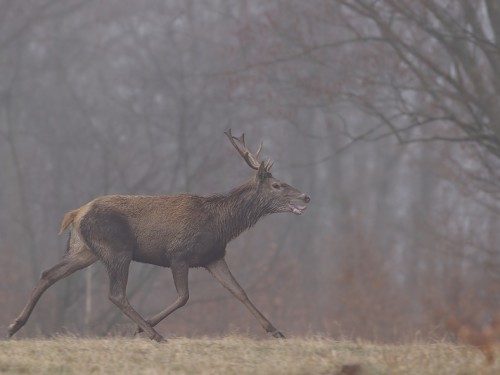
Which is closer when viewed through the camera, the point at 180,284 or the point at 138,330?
the point at 180,284

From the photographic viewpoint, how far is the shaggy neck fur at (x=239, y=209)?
11.4 meters

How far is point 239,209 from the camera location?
11648 mm

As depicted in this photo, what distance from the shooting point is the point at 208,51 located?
33188 millimetres

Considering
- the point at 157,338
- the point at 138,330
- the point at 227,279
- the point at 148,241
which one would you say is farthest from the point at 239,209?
the point at 157,338

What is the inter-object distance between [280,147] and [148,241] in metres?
16.9

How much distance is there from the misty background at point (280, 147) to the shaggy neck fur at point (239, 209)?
1.04 meters

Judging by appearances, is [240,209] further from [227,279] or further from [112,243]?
[112,243]

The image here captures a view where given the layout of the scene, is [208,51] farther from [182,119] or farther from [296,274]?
[182,119]

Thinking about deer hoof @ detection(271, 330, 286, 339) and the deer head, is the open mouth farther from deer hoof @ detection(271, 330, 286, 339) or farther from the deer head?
deer hoof @ detection(271, 330, 286, 339)

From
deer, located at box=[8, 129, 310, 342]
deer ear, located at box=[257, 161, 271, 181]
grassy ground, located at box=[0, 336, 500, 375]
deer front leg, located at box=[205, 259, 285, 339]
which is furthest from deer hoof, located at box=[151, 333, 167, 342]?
deer ear, located at box=[257, 161, 271, 181]

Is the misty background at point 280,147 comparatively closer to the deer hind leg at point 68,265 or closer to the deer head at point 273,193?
the deer hind leg at point 68,265

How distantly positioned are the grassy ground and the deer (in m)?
0.95

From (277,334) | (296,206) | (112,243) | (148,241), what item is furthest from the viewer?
(296,206)

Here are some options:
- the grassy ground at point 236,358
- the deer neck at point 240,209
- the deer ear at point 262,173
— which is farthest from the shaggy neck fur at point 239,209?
the grassy ground at point 236,358
